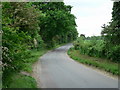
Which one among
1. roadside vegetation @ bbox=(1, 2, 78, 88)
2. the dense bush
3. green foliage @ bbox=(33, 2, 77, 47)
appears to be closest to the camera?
roadside vegetation @ bbox=(1, 2, 78, 88)

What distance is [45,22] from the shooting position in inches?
1499

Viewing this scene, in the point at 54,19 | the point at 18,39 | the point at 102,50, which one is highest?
the point at 18,39

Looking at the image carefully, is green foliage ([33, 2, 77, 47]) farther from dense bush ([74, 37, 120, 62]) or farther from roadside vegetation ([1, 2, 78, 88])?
roadside vegetation ([1, 2, 78, 88])

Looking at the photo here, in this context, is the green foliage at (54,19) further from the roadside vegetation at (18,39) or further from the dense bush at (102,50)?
the roadside vegetation at (18,39)

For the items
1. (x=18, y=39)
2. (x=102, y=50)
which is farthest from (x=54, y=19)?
(x=18, y=39)

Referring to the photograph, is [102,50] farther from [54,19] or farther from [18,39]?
[54,19]

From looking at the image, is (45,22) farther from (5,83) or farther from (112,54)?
(5,83)

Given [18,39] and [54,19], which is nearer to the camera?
[18,39]

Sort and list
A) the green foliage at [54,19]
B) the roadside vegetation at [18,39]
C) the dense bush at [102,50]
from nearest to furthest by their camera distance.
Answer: the roadside vegetation at [18,39] < the dense bush at [102,50] < the green foliage at [54,19]

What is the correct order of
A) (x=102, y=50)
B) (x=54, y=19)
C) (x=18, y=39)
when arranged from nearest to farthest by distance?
(x=18, y=39) < (x=102, y=50) < (x=54, y=19)

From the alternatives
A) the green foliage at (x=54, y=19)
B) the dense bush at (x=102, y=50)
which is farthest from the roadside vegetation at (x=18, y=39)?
the green foliage at (x=54, y=19)

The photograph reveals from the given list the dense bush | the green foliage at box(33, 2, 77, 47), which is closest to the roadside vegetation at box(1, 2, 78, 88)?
the dense bush

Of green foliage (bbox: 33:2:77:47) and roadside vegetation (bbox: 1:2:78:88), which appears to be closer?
roadside vegetation (bbox: 1:2:78:88)

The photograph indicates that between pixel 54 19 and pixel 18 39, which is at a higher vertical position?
pixel 18 39
